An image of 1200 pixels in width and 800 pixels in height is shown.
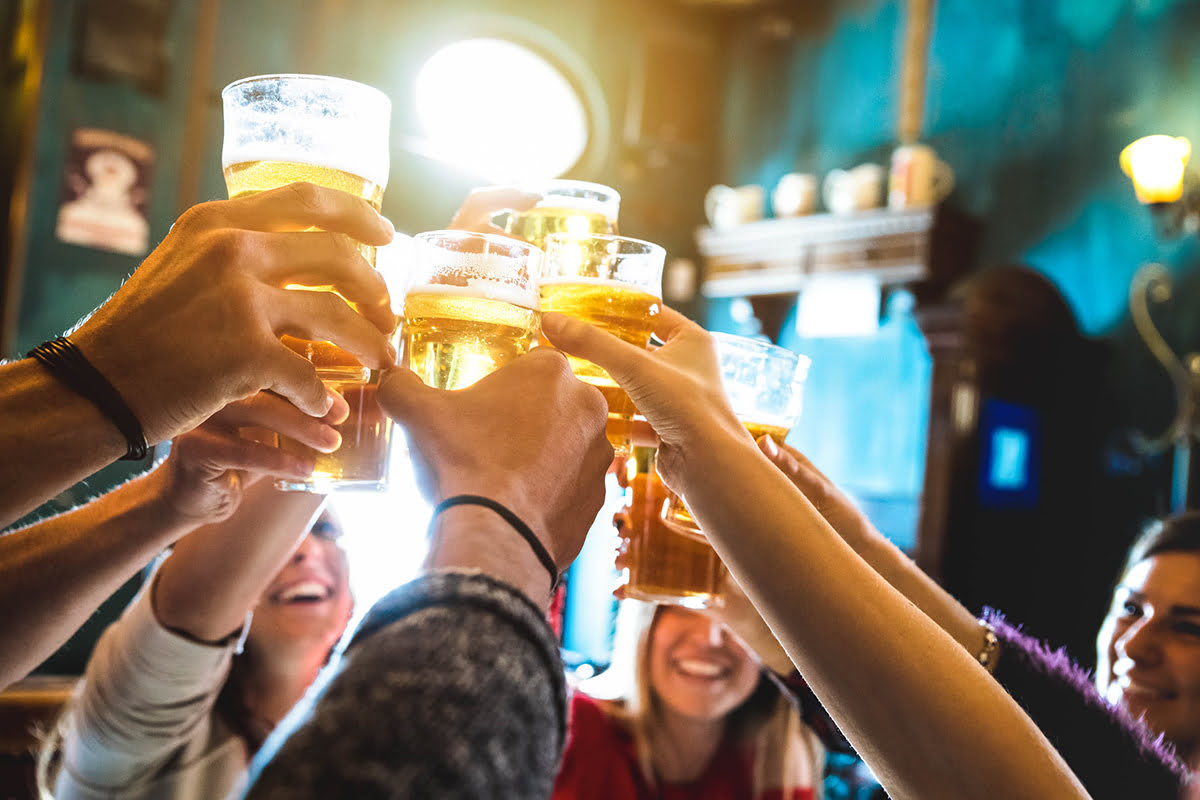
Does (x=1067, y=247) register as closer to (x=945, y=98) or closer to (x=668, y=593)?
(x=945, y=98)

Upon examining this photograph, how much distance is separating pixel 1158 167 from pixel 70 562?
4906 millimetres

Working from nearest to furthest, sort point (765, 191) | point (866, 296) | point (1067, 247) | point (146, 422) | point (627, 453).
A: 1. point (146, 422)
2. point (627, 453)
3. point (1067, 247)
4. point (866, 296)
5. point (765, 191)

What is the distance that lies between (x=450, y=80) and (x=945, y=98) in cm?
332

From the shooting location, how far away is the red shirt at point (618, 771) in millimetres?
2366

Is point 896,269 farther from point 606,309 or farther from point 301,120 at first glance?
point 301,120

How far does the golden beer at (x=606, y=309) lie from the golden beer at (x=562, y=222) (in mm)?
210

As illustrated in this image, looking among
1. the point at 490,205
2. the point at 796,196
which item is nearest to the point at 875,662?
the point at 490,205

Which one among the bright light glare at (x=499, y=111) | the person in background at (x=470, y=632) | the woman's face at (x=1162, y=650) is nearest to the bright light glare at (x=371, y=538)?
the person in background at (x=470, y=632)

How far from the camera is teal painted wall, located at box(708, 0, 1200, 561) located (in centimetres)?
496

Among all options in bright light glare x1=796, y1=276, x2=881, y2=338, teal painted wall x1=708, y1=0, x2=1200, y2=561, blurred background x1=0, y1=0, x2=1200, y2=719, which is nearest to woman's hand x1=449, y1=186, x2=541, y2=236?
blurred background x1=0, y1=0, x2=1200, y2=719

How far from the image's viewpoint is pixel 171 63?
541 centimetres

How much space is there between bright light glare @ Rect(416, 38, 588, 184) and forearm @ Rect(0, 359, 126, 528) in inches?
221

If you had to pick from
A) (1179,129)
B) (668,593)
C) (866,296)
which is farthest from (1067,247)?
(668,593)

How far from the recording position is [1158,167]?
14.7ft
